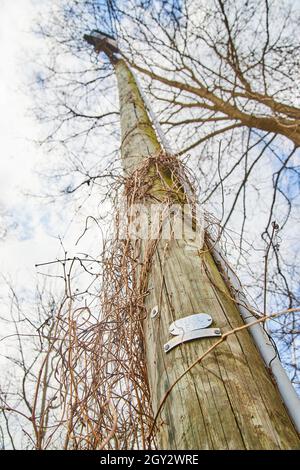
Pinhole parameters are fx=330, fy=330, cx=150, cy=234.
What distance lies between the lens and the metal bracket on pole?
98 cm

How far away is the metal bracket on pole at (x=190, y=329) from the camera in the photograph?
3.21ft

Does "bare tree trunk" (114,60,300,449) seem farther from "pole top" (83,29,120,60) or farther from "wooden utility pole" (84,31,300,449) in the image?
"pole top" (83,29,120,60)

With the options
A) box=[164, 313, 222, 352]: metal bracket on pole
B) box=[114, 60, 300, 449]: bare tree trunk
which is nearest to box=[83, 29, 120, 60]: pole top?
box=[114, 60, 300, 449]: bare tree trunk

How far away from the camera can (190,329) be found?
999 millimetres

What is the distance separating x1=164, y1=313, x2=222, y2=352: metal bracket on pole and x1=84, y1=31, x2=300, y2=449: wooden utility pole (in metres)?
0.01

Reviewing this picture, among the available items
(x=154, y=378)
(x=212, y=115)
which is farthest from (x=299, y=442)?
(x=212, y=115)

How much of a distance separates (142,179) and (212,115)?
131 inches

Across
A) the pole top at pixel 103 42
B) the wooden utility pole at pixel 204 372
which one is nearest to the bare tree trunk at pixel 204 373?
the wooden utility pole at pixel 204 372

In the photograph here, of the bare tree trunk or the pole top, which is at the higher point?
the pole top

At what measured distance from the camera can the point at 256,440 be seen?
72 cm

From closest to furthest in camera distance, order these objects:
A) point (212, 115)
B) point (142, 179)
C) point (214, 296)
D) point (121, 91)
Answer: point (214, 296) < point (142, 179) < point (121, 91) < point (212, 115)

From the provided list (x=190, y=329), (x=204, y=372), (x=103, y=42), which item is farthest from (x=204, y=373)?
(x=103, y=42)

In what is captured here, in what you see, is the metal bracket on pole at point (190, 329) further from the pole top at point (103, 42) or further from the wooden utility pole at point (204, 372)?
the pole top at point (103, 42)
